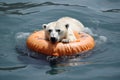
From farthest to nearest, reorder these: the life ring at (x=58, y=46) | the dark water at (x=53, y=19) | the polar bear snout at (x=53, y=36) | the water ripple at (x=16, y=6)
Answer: the water ripple at (x=16, y=6) → the life ring at (x=58, y=46) → the polar bear snout at (x=53, y=36) → the dark water at (x=53, y=19)

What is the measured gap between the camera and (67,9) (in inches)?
545

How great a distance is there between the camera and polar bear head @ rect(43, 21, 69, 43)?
350 inches

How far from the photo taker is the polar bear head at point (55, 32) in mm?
8883

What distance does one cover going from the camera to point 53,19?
42.1 ft

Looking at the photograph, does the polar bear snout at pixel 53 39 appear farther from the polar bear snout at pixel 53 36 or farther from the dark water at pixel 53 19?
the dark water at pixel 53 19

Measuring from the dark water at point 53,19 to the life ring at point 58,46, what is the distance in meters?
0.23

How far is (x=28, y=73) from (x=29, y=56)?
981 millimetres

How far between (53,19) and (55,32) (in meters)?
3.84

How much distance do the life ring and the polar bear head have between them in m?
0.16

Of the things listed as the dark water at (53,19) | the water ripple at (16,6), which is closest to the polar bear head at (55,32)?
the dark water at (53,19)

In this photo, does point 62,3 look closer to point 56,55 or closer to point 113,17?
point 113,17

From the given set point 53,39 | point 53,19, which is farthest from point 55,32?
point 53,19

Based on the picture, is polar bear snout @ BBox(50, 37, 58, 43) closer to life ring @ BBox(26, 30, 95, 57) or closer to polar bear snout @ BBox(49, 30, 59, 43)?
polar bear snout @ BBox(49, 30, 59, 43)

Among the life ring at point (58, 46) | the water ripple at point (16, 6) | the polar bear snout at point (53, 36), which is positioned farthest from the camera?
the water ripple at point (16, 6)
